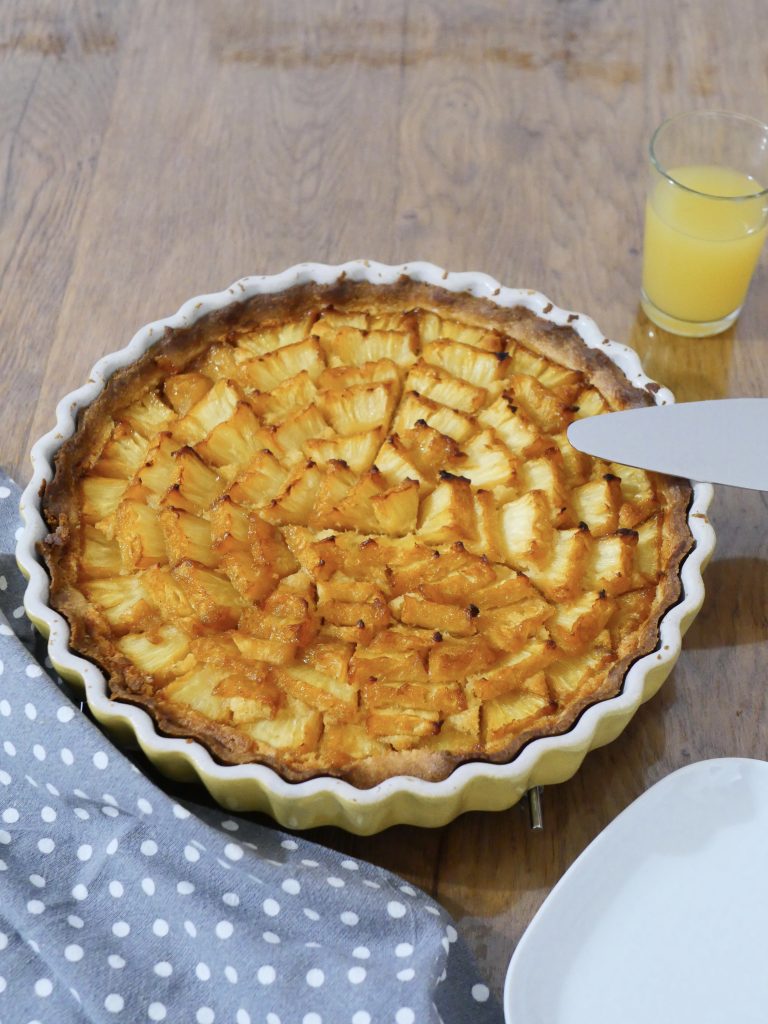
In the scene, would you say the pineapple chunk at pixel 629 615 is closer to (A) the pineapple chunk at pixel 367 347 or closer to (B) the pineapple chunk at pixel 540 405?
(B) the pineapple chunk at pixel 540 405

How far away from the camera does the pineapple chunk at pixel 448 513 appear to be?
166 centimetres

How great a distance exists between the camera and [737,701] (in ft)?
5.63

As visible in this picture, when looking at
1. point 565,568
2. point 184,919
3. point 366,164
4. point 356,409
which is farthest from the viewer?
point 366,164

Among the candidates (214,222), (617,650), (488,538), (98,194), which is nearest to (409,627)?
(488,538)

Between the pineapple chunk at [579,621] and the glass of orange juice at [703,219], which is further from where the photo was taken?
the glass of orange juice at [703,219]

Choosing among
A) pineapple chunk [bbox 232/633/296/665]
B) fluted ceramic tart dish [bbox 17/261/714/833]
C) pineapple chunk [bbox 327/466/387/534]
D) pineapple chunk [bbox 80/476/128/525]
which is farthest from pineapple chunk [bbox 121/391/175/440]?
pineapple chunk [bbox 232/633/296/665]

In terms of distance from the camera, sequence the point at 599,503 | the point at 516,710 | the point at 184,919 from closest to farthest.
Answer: the point at 184,919, the point at 516,710, the point at 599,503

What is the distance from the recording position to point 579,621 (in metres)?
1.56

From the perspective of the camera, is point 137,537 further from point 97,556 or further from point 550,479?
point 550,479

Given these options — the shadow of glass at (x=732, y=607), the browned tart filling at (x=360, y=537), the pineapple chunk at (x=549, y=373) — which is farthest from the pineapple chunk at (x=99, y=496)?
the shadow of glass at (x=732, y=607)

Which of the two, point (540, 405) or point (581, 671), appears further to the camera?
point (540, 405)

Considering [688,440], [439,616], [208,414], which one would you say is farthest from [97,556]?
[688,440]

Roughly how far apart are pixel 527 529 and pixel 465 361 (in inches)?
14.1

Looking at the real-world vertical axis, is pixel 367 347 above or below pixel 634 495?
above
